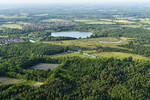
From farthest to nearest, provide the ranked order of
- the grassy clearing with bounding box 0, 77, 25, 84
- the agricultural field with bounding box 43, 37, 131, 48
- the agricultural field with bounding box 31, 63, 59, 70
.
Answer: the agricultural field with bounding box 43, 37, 131, 48 < the agricultural field with bounding box 31, 63, 59, 70 < the grassy clearing with bounding box 0, 77, 25, 84

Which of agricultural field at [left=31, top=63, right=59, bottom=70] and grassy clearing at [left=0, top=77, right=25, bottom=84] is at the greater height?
agricultural field at [left=31, top=63, right=59, bottom=70]

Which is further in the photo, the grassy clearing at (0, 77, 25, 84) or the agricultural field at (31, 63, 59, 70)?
the agricultural field at (31, 63, 59, 70)

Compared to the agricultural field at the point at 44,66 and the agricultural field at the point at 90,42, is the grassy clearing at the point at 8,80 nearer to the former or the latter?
the agricultural field at the point at 44,66

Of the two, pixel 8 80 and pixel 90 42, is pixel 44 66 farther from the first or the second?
pixel 90 42

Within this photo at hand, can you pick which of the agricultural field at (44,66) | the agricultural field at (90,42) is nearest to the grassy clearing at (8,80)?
the agricultural field at (44,66)

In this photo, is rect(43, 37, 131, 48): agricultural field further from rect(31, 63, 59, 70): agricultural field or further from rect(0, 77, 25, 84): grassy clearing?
rect(0, 77, 25, 84): grassy clearing

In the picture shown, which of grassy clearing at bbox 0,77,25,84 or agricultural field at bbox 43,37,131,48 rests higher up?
grassy clearing at bbox 0,77,25,84

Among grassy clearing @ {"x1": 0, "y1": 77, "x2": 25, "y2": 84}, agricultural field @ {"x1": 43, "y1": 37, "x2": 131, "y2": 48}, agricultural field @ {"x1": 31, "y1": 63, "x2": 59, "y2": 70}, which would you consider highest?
agricultural field @ {"x1": 31, "y1": 63, "x2": 59, "y2": 70}

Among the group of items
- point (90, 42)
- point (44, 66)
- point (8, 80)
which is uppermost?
point (44, 66)

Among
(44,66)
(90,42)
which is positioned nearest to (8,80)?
(44,66)

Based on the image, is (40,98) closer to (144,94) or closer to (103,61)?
(144,94)

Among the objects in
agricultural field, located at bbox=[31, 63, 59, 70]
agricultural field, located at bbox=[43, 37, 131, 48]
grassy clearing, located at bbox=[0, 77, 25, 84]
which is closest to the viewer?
grassy clearing, located at bbox=[0, 77, 25, 84]

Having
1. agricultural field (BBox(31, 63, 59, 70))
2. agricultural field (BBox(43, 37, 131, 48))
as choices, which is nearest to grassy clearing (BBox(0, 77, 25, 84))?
agricultural field (BBox(31, 63, 59, 70))
